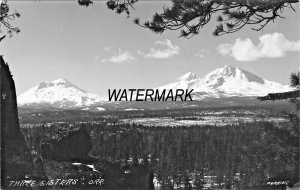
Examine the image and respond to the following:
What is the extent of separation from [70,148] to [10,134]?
1398 mm

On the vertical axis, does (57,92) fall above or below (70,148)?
above

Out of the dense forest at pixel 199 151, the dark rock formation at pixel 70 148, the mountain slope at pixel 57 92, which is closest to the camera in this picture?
the mountain slope at pixel 57 92

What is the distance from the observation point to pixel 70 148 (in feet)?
31.6

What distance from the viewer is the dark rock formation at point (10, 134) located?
8.98 m

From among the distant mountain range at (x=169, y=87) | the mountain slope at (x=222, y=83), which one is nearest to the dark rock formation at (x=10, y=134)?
the distant mountain range at (x=169, y=87)

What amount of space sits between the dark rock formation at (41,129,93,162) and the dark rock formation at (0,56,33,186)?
562 mm

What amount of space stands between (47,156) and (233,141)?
5004mm

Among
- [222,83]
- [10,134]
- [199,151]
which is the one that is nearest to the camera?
Result: [10,134]

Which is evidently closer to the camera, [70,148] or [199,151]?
[70,148]

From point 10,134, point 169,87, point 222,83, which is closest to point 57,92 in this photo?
point 10,134

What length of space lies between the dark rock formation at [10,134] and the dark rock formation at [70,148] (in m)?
0.56

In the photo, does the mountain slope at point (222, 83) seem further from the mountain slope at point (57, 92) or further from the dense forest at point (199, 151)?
the mountain slope at point (57, 92)

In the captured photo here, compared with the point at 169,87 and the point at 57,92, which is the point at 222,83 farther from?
the point at 57,92

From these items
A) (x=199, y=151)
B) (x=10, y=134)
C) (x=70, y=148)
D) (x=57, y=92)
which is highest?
(x=57, y=92)
